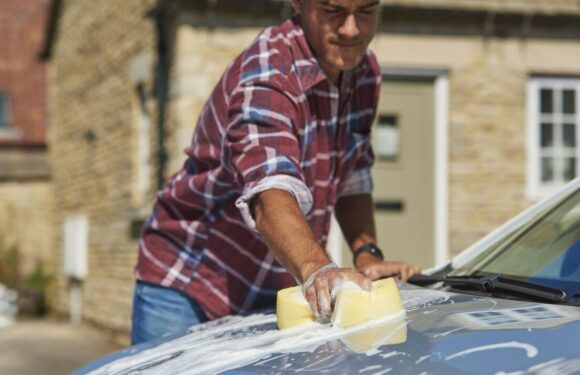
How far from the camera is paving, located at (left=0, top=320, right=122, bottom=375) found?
32.6 feet

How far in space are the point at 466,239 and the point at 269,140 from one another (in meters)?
7.67

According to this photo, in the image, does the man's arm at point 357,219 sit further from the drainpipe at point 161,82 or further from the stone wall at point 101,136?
the stone wall at point 101,136

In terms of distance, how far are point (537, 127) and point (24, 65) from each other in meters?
13.8

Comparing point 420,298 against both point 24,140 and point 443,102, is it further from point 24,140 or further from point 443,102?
point 24,140

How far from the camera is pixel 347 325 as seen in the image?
221 cm

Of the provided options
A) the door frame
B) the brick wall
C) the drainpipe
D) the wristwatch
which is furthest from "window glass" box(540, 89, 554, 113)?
the brick wall

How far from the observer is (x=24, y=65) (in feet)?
71.5

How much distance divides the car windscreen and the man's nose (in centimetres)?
71

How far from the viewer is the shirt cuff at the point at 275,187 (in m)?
2.60

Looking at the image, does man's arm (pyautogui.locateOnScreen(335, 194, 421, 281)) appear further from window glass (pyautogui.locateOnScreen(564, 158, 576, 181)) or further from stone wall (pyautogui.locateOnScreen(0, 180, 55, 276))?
stone wall (pyautogui.locateOnScreen(0, 180, 55, 276))

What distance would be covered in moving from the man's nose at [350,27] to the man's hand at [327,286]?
73 cm

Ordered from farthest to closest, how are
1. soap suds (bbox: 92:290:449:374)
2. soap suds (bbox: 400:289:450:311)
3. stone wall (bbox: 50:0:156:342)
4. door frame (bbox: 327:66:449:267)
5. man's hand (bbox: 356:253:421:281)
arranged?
stone wall (bbox: 50:0:156:342) < door frame (bbox: 327:66:449:267) < man's hand (bbox: 356:253:421:281) < soap suds (bbox: 400:289:450:311) < soap suds (bbox: 92:290:449:374)

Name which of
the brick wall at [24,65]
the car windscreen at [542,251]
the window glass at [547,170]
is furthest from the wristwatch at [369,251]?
the brick wall at [24,65]

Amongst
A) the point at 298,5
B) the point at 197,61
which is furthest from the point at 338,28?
the point at 197,61
